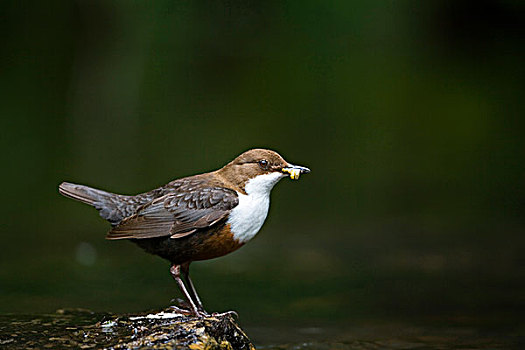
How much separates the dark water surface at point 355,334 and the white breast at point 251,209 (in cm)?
71

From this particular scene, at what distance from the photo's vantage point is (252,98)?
32.6 ft

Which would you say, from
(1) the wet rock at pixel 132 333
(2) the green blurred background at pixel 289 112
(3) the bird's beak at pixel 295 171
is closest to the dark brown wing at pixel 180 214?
(3) the bird's beak at pixel 295 171

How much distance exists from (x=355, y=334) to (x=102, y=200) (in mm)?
1817

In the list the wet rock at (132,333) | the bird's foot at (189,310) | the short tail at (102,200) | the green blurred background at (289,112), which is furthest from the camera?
the green blurred background at (289,112)

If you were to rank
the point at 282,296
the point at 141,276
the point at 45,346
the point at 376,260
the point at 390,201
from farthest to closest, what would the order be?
the point at 390,201, the point at 376,260, the point at 141,276, the point at 282,296, the point at 45,346

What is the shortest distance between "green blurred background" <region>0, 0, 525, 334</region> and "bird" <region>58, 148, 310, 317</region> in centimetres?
339

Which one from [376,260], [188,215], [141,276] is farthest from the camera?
[376,260]

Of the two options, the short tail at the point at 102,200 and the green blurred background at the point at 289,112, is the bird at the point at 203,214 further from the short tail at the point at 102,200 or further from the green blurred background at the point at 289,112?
the green blurred background at the point at 289,112

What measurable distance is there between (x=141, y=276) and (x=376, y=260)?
1.99 m

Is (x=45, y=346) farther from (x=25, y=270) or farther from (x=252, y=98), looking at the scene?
(x=252, y=98)

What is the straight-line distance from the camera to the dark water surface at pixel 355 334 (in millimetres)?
3713

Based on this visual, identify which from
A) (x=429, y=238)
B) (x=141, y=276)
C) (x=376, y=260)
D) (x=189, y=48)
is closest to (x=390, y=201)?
(x=429, y=238)

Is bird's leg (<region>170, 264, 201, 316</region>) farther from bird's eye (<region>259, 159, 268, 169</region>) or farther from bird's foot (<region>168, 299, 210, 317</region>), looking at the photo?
bird's eye (<region>259, 159, 268, 169</region>)

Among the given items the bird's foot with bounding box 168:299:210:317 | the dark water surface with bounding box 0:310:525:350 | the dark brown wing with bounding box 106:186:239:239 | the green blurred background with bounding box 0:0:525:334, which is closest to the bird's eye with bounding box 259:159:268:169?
the dark brown wing with bounding box 106:186:239:239
